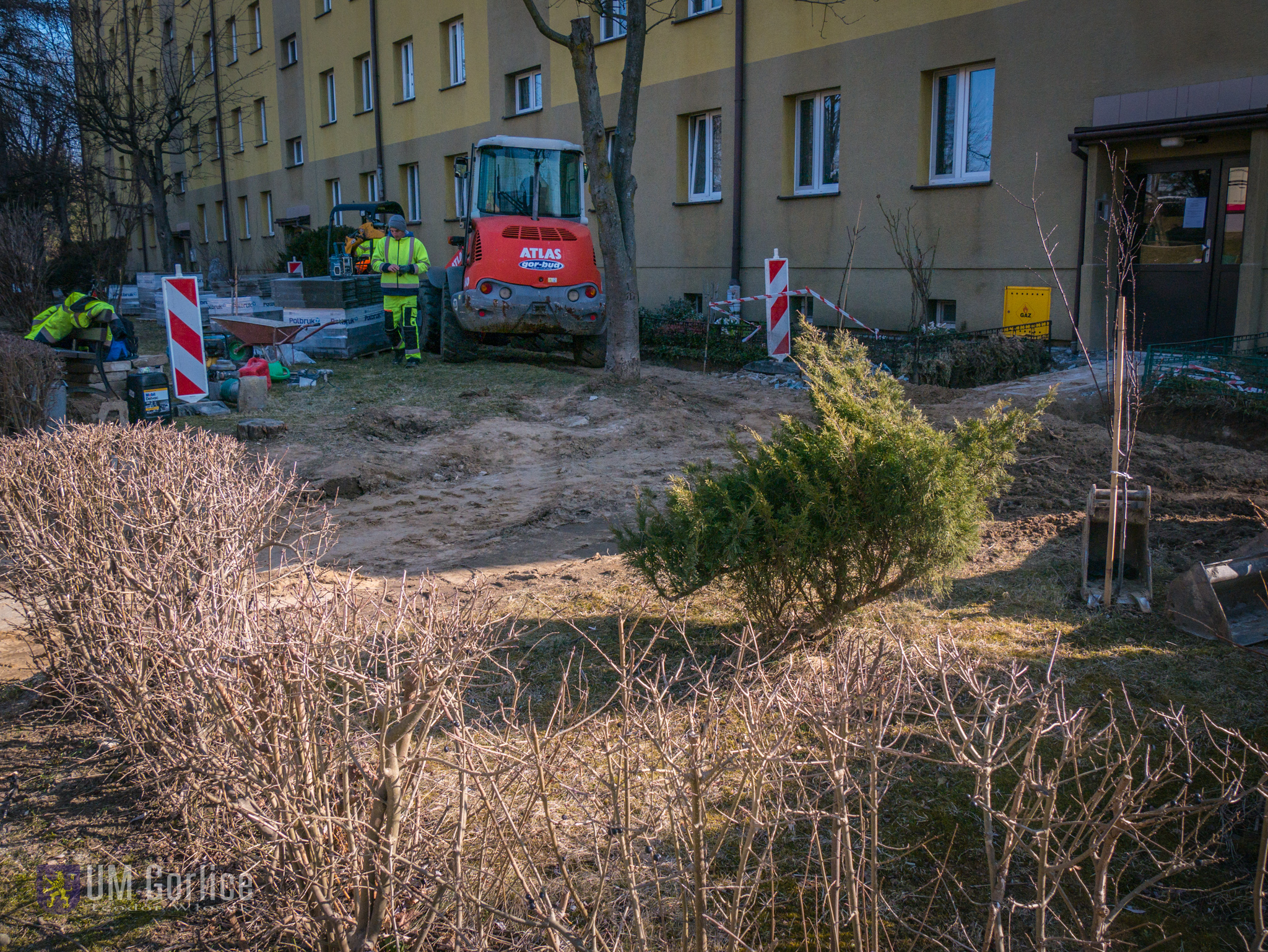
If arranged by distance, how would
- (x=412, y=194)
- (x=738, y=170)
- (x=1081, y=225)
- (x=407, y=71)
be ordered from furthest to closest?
(x=412, y=194), (x=407, y=71), (x=738, y=170), (x=1081, y=225)

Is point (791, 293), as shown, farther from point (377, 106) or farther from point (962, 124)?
point (377, 106)

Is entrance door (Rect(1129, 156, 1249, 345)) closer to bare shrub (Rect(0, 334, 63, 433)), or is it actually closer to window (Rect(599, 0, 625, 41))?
window (Rect(599, 0, 625, 41))

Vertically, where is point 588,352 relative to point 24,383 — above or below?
below

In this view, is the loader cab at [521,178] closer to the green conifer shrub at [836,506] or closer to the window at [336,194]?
the green conifer shrub at [836,506]

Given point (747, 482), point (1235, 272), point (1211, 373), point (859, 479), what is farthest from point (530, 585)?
point (1235, 272)

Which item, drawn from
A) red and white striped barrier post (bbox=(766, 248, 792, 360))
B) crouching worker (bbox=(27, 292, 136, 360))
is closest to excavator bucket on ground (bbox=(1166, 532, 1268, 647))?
red and white striped barrier post (bbox=(766, 248, 792, 360))

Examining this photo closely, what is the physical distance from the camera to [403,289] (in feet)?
43.1

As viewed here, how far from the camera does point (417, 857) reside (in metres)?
2.30

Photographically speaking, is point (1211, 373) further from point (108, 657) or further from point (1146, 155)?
point (108, 657)

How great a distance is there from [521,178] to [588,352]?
2.42 metres

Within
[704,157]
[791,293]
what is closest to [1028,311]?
[791,293]

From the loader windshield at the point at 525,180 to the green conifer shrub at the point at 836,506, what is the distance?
9.64 metres

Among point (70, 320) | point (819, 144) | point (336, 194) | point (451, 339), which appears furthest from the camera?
point (336, 194)

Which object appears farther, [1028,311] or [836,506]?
[1028,311]
